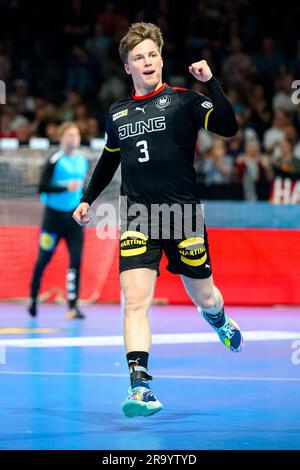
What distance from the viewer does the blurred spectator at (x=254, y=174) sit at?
15.5 metres

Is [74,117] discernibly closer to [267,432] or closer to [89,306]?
[89,306]

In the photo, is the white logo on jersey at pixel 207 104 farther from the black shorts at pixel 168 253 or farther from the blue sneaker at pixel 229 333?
the blue sneaker at pixel 229 333

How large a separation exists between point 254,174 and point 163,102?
871cm

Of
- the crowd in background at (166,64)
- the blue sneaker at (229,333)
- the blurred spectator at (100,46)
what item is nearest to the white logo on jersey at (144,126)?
the blue sneaker at (229,333)

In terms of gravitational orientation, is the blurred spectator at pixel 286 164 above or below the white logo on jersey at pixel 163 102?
above

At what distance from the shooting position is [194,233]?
23.4 feet

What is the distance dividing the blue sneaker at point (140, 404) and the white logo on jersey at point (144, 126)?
1.77 metres

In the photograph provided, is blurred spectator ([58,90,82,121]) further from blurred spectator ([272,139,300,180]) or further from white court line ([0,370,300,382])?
white court line ([0,370,300,382])

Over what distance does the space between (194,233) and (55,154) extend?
19.9 ft

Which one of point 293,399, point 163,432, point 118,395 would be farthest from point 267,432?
point 118,395

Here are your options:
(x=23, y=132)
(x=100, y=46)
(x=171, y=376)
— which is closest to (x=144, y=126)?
(x=171, y=376)

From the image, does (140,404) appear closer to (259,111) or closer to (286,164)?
(286,164)

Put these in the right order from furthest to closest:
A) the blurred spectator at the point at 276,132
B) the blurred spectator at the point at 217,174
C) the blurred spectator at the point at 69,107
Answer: the blurred spectator at the point at 69,107 < the blurred spectator at the point at 276,132 < the blurred spectator at the point at 217,174

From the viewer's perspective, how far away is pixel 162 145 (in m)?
7.04
